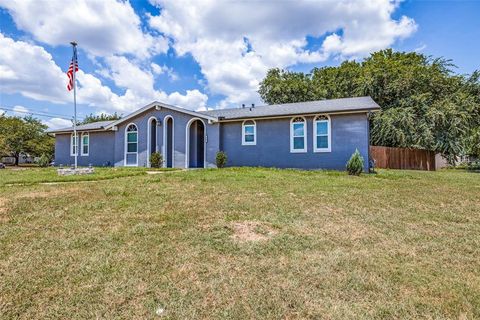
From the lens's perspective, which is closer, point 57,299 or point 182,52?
point 57,299

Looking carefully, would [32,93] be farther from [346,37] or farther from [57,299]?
[57,299]

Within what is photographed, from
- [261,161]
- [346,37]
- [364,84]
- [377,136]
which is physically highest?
[346,37]

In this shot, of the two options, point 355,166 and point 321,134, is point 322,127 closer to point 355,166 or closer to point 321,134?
point 321,134

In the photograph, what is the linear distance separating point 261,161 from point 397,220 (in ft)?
33.0

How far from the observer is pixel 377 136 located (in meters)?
21.9

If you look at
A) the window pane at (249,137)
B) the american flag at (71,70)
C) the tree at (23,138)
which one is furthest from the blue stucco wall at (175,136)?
the tree at (23,138)

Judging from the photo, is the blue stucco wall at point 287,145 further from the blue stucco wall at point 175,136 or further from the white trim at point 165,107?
the white trim at point 165,107

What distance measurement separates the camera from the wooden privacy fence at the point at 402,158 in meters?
18.8

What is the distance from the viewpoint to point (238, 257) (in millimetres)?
3814

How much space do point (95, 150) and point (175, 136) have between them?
22.9 feet

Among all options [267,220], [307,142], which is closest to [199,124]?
[307,142]

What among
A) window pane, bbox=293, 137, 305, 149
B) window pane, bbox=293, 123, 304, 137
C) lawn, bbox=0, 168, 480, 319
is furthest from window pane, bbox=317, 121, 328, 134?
lawn, bbox=0, 168, 480, 319

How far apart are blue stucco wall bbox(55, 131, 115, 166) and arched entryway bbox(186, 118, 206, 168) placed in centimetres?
578

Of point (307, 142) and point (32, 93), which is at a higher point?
point (32, 93)
